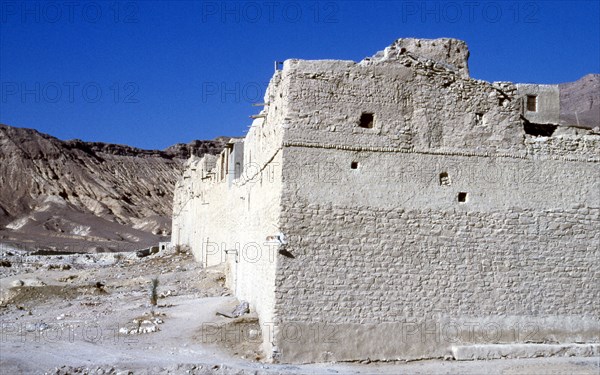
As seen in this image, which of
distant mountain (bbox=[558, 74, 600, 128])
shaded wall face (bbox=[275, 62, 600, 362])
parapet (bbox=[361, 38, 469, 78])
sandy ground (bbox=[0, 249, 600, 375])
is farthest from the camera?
distant mountain (bbox=[558, 74, 600, 128])

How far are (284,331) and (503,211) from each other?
16.7 feet

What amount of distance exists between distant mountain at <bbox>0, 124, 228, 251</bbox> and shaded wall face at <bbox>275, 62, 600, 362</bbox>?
4214cm

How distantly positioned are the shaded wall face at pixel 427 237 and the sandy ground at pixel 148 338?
763 mm

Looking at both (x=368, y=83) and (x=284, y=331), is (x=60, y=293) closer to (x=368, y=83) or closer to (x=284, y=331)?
(x=284, y=331)

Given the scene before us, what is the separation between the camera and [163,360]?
12.4m

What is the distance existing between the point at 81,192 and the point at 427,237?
78.7 m

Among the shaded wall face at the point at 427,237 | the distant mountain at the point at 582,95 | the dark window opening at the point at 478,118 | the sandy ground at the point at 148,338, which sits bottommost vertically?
the sandy ground at the point at 148,338

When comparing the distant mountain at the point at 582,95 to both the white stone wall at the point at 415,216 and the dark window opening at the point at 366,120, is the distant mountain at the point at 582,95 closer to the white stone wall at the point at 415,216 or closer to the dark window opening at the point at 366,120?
the white stone wall at the point at 415,216

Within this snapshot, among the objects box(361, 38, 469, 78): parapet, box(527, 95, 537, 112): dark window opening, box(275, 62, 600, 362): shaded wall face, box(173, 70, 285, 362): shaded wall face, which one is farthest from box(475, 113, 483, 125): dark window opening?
box(173, 70, 285, 362): shaded wall face

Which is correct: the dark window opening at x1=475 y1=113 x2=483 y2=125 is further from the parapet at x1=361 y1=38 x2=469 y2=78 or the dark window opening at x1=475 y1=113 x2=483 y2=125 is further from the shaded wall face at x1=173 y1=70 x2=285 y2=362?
the shaded wall face at x1=173 y1=70 x2=285 y2=362

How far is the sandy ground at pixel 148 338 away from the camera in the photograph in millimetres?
12047

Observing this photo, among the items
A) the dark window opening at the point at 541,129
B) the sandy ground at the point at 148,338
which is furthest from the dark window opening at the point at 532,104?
the sandy ground at the point at 148,338

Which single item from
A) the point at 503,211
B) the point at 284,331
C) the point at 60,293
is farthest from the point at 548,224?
the point at 60,293

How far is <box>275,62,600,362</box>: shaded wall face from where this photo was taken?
12.4 metres
